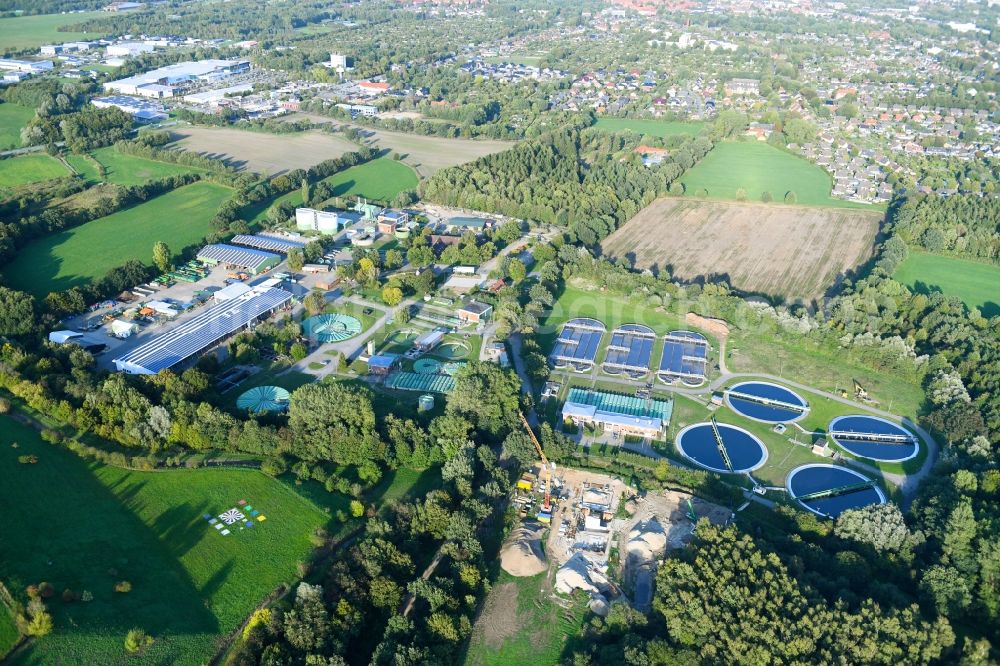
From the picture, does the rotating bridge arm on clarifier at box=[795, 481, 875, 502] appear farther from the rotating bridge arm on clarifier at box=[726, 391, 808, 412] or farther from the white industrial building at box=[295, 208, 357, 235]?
the white industrial building at box=[295, 208, 357, 235]

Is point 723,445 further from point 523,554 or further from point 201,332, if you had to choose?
point 201,332

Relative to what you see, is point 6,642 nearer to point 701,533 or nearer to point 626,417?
point 701,533

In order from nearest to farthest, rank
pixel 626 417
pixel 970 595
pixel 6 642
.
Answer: pixel 6 642, pixel 970 595, pixel 626 417

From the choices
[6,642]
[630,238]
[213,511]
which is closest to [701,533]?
[213,511]

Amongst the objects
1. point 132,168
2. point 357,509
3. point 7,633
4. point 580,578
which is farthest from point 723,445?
point 132,168

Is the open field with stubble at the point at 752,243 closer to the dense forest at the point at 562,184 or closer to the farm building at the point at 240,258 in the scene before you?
the dense forest at the point at 562,184

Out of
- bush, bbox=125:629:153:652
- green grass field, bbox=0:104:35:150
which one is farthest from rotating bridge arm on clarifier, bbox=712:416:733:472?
green grass field, bbox=0:104:35:150

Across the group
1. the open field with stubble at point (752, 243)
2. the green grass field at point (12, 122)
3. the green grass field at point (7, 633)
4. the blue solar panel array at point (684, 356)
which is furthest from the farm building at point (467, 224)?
the green grass field at point (12, 122)
